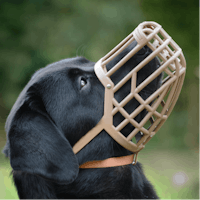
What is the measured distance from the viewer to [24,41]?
17.2 feet

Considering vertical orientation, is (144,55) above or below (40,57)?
above

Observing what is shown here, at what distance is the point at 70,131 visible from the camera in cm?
123

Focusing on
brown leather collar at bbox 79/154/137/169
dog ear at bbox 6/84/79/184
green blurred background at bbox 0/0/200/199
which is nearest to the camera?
dog ear at bbox 6/84/79/184

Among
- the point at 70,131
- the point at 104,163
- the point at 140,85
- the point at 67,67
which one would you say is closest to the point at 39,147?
the point at 70,131

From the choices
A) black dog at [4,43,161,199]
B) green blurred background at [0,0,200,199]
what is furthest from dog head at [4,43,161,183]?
green blurred background at [0,0,200,199]

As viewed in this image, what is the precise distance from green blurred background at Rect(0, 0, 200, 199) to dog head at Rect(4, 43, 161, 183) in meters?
3.62

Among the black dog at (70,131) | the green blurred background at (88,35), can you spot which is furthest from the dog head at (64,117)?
the green blurred background at (88,35)

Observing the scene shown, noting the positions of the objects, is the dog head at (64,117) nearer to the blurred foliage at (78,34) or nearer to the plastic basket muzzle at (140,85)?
the plastic basket muzzle at (140,85)

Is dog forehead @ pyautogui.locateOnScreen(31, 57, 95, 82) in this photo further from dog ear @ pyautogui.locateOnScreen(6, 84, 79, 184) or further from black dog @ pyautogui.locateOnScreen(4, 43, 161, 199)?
dog ear @ pyautogui.locateOnScreen(6, 84, 79, 184)

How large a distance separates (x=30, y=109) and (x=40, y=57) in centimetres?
419

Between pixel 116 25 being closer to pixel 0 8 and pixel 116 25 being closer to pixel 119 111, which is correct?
pixel 0 8

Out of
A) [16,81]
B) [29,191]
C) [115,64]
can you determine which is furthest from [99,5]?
[29,191]

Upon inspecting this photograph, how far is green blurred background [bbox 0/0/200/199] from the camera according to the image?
4914 mm

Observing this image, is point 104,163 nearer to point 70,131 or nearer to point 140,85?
point 70,131
